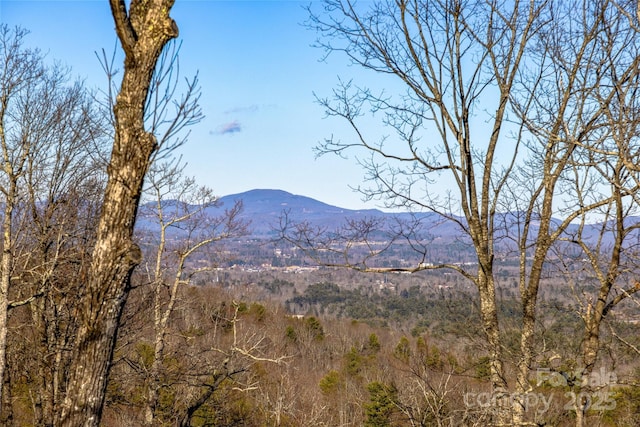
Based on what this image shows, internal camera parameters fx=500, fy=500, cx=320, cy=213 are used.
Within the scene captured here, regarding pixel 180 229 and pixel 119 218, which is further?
pixel 180 229

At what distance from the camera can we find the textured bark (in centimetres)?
317

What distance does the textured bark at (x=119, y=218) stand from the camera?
10.4ft

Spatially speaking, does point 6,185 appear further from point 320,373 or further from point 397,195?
point 320,373

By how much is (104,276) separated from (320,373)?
42.3 m

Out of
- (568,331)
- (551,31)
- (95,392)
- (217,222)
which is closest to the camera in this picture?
(95,392)

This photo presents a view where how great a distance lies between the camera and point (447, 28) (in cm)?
517

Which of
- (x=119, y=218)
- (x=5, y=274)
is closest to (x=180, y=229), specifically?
(x=5, y=274)

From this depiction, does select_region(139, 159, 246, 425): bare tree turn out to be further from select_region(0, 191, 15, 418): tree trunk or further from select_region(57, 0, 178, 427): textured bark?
select_region(57, 0, 178, 427): textured bark

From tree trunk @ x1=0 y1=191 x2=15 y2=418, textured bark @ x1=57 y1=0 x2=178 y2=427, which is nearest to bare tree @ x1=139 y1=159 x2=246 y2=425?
tree trunk @ x1=0 y1=191 x2=15 y2=418

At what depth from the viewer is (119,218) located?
3256mm

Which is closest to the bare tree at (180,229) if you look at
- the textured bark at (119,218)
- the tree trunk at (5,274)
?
the tree trunk at (5,274)

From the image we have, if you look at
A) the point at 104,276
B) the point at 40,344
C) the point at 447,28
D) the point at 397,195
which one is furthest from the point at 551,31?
the point at 40,344

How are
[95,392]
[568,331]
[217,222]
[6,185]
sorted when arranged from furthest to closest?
[217,222]
[6,185]
[568,331]
[95,392]

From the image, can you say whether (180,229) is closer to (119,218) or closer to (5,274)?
(5,274)
